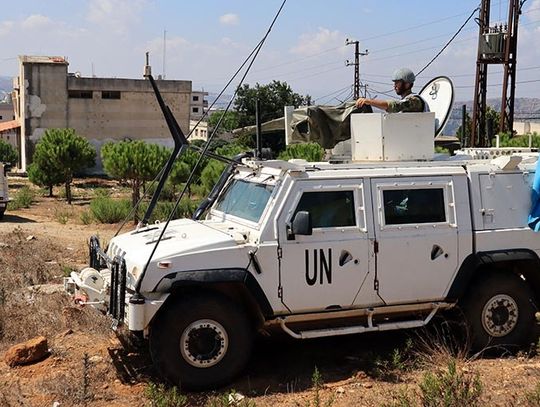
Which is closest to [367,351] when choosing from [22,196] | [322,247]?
[322,247]

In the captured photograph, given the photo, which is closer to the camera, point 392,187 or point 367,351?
point 392,187

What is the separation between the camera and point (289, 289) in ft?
21.2

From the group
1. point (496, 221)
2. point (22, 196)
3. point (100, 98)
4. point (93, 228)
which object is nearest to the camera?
point (496, 221)

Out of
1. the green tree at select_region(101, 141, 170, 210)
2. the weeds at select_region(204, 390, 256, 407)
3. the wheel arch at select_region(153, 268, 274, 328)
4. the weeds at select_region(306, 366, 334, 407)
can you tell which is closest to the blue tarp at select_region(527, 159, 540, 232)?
the weeds at select_region(306, 366, 334, 407)

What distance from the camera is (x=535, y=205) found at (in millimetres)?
7293

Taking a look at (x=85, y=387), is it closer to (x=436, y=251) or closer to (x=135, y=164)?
(x=436, y=251)

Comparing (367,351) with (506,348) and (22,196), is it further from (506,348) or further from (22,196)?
(22,196)

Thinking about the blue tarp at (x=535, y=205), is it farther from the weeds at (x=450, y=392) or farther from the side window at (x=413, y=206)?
the weeds at (x=450, y=392)

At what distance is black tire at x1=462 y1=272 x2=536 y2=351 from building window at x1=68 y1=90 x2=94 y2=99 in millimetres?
51956

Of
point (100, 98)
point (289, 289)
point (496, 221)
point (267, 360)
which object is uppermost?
point (100, 98)

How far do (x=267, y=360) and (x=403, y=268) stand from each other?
1670mm

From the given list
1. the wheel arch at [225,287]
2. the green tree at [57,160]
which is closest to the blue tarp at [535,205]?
the wheel arch at [225,287]

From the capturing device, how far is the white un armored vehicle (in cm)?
619

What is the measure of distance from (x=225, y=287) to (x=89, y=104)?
171ft
